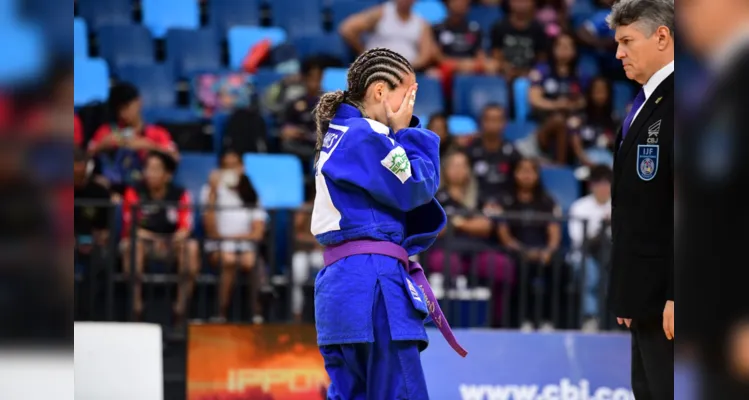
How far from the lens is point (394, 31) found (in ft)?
32.9

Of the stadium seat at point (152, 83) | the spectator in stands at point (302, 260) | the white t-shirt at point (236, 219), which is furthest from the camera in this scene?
the stadium seat at point (152, 83)

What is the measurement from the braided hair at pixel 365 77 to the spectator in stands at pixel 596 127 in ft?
19.0

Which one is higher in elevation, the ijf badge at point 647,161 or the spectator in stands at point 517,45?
the spectator in stands at point 517,45

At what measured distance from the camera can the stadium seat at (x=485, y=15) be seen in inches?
432

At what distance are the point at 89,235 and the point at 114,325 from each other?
1.90 metres

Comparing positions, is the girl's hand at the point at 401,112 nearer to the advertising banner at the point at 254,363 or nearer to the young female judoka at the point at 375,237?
the young female judoka at the point at 375,237

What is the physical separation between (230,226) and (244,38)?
2.78 meters

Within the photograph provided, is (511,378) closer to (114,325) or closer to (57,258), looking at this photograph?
(114,325)

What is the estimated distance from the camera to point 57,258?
1258mm

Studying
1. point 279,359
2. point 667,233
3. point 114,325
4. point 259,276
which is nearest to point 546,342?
point 279,359

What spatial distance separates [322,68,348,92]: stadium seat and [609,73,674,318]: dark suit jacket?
5785 millimetres

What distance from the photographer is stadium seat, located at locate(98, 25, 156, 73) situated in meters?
9.74

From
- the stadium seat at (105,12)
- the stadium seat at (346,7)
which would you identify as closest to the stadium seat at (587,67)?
the stadium seat at (346,7)

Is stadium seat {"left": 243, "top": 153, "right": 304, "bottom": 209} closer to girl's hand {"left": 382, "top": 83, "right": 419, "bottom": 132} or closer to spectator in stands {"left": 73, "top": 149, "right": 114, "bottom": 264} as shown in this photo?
spectator in stands {"left": 73, "top": 149, "right": 114, "bottom": 264}
